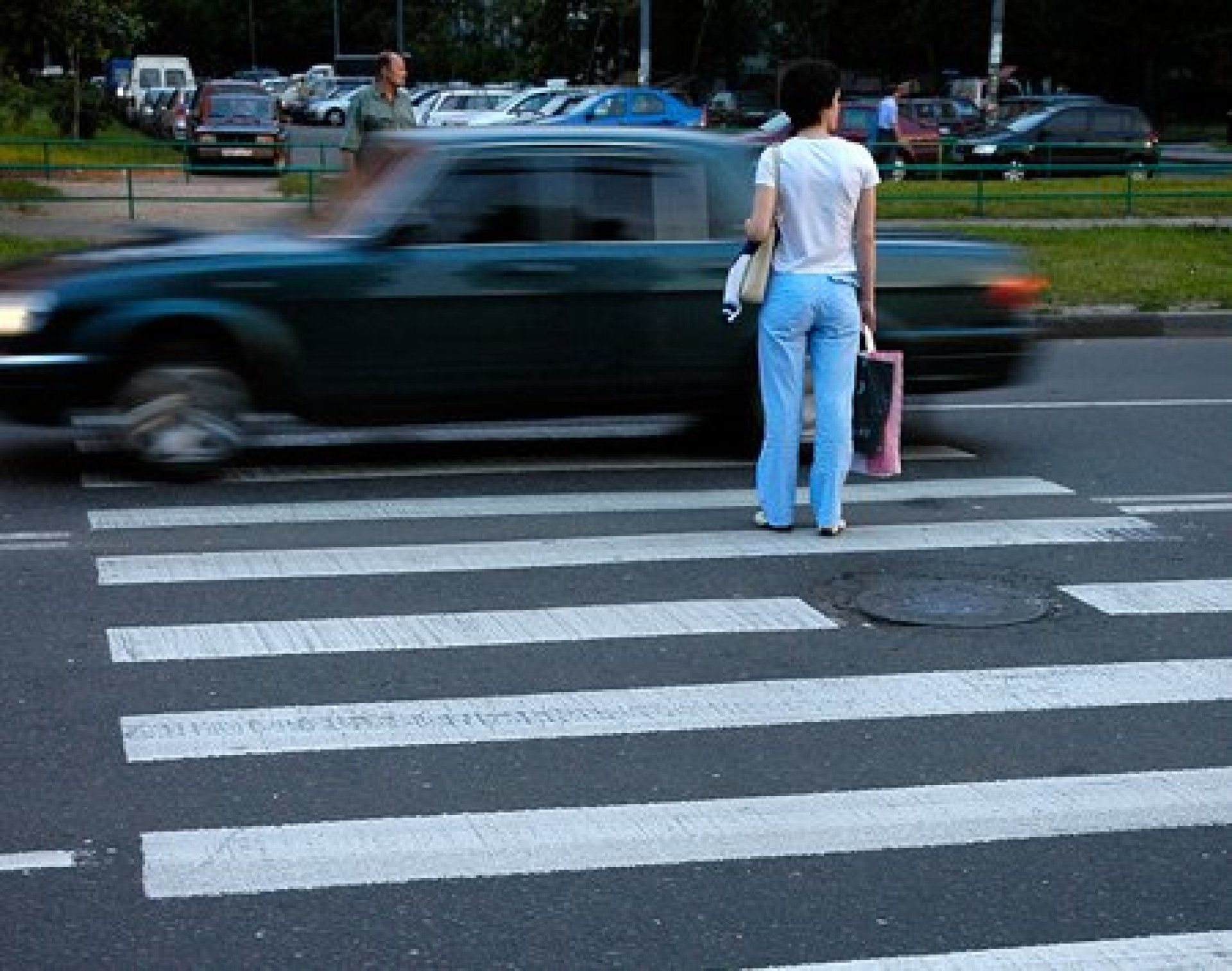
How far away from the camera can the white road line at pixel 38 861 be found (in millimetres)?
5012

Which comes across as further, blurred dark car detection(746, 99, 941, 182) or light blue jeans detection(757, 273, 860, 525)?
blurred dark car detection(746, 99, 941, 182)

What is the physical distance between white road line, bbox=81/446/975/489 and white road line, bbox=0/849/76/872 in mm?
4572

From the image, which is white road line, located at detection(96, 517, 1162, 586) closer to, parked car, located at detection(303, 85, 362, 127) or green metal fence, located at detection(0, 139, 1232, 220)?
green metal fence, located at detection(0, 139, 1232, 220)

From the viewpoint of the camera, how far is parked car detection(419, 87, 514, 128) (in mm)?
49375

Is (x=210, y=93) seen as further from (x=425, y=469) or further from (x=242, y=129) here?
(x=425, y=469)

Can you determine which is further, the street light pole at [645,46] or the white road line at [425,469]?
the street light pole at [645,46]

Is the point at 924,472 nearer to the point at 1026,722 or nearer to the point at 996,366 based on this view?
the point at 996,366

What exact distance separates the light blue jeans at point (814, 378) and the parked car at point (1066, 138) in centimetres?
2638

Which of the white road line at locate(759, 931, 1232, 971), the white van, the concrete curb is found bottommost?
the white van

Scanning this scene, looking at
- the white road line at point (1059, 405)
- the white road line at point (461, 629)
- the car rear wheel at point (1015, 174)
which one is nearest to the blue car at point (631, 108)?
the car rear wheel at point (1015, 174)

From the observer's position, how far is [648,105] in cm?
4022

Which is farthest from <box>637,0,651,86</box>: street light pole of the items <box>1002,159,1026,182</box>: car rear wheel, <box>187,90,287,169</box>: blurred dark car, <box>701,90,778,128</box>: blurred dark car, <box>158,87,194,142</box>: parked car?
<box>1002,159,1026,182</box>: car rear wheel

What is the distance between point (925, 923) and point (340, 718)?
208 cm

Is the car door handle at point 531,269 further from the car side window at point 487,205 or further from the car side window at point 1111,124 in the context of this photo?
the car side window at point 1111,124
